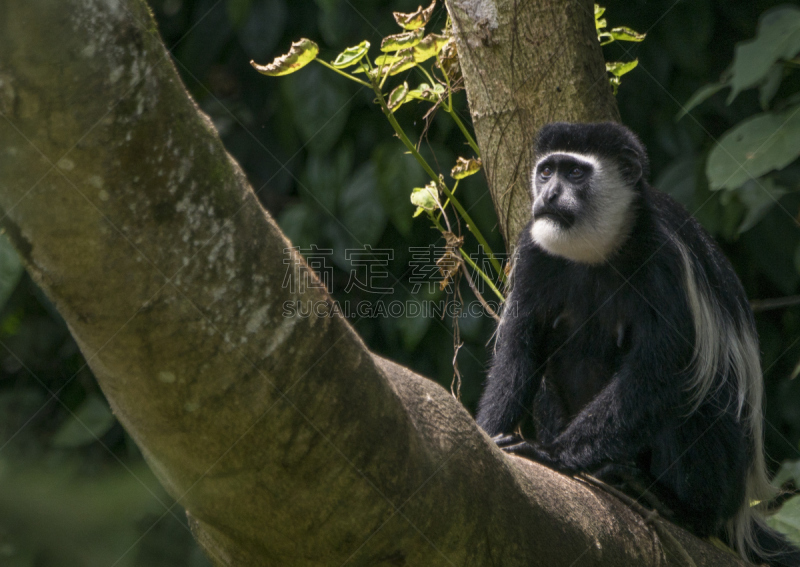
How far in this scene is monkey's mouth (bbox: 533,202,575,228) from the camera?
5.58 ft

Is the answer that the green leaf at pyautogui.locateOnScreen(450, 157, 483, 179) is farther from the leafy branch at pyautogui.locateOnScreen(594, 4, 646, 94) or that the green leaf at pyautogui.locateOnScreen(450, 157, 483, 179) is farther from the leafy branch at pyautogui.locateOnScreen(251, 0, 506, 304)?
the leafy branch at pyautogui.locateOnScreen(594, 4, 646, 94)

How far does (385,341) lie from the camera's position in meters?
2.43

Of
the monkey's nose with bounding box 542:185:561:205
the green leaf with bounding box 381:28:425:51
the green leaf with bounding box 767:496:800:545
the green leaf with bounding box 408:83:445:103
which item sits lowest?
the green leaf with bounding box 767:496:800:545

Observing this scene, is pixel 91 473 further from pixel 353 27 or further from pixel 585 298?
pixel 353 27

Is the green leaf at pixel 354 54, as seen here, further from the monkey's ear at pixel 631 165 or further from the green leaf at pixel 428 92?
the monkey's ear at pixel 631 165

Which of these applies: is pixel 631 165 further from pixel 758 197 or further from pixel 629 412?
pixel 629 412

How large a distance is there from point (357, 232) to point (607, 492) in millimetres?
1166

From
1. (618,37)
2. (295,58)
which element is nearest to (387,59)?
(295,58)

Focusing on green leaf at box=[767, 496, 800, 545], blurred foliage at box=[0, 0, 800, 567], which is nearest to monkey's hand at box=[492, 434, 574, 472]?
green leaf at box=[767, 496, 800, 545]

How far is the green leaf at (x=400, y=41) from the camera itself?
1.54 meters

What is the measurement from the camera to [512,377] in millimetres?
1743

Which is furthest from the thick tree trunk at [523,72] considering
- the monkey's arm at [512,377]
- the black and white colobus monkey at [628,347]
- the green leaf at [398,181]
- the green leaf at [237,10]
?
the green leaf at [237,10]

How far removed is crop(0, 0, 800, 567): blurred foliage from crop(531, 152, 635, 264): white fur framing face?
422 millimetres

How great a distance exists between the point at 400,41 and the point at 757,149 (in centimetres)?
71
